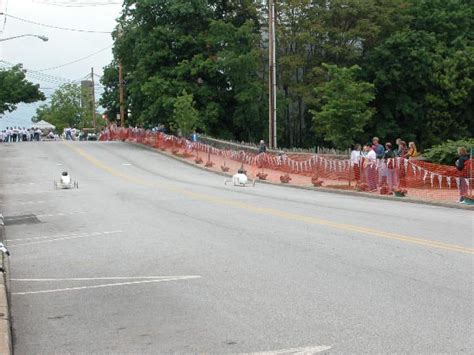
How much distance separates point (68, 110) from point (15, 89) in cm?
5842

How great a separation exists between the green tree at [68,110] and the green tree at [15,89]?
2090 inches

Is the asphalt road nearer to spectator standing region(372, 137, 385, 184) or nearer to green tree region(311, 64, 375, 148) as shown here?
spectator standing region(372, 137, 385, 184)

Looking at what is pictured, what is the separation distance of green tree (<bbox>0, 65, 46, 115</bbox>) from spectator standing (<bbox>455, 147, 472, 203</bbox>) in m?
70.5

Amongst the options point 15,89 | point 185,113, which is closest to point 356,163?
point 185,113

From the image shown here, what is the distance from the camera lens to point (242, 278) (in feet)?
30.4

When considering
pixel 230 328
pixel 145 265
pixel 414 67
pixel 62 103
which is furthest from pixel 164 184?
pixel 62 103

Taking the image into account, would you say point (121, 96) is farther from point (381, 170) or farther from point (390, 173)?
point (390, 173)

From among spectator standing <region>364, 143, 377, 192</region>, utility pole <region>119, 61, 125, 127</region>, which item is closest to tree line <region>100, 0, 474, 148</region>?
utility pole <region>119, 61, 125, 127</region>

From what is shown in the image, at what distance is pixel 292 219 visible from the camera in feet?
52.5

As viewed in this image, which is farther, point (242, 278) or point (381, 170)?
point (381, 170)

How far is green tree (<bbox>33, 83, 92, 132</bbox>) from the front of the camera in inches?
5517

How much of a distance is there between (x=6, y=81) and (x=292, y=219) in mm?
73737

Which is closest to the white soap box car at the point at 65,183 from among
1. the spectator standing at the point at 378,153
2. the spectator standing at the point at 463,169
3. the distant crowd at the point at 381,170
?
the distant crowd at the point at 381,170

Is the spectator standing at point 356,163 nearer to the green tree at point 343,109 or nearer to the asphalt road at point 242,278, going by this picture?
the green tree at point 343,109
